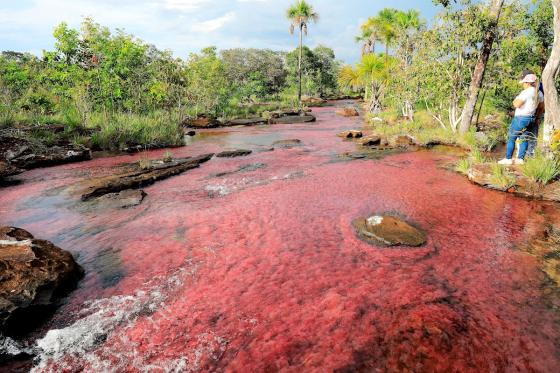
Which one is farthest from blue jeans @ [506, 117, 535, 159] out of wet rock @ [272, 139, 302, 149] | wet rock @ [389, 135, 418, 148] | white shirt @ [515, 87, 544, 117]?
wet rock @ [272, 139, 302, 149]

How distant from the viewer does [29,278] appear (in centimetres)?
345

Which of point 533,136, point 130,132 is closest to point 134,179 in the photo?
point 130,132

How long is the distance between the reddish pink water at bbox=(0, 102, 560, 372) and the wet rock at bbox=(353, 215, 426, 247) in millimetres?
202

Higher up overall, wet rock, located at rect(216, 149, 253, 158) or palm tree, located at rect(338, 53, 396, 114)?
palm tree, located at rect(338, 53, 396, 114)

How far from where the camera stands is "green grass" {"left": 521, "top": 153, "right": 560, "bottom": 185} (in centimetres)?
661

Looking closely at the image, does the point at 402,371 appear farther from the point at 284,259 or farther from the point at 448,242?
the point at 448,242

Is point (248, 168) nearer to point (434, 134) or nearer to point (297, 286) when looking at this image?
point (297, 286)

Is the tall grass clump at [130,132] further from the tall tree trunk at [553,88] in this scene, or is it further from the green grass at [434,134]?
the tall tree trunk at [553,88]

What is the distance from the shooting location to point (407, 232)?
5.04 metres

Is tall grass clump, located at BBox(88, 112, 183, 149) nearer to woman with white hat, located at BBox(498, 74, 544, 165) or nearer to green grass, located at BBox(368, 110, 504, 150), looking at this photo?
green grass, located at BBox(368, 110, 504, 150)

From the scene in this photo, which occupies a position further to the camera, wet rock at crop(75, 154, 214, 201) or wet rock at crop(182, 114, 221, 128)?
wet rock at crop(182, 114, 221, 128)

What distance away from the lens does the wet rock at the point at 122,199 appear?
22.6 feet

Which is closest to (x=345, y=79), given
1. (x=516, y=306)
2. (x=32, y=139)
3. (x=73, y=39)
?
(x=73, y=39)

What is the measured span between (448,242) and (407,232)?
58 cm
